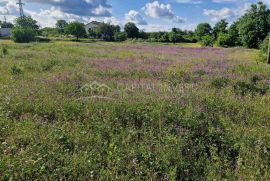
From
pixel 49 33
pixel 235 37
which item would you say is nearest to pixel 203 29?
pixel 235 37

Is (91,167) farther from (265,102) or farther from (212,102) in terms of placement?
(265,102)

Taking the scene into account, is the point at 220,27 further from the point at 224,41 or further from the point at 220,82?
the point at 220,82

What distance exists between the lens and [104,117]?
238 inches

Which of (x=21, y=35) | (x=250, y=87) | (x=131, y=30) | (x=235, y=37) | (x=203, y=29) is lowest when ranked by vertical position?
(x=250, y=87)

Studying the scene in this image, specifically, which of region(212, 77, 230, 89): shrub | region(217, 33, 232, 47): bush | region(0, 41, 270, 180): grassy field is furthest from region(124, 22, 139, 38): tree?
region(0, 41, 270, 180): grassy field

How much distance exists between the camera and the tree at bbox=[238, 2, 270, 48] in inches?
2418

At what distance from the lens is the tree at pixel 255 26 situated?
61.4m

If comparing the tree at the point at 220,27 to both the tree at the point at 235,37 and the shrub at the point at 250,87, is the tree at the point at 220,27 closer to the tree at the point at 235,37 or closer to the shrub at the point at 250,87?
the tree at the point at 235,37

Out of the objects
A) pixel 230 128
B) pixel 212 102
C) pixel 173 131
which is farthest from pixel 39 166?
pixel 212 102

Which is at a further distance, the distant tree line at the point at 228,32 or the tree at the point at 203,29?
the tree at the point at 203,29

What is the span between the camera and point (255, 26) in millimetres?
62344

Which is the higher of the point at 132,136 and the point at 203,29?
the point at 203,29

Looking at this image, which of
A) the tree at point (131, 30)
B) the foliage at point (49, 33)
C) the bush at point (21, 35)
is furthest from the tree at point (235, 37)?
the foliage at point (49, 33)

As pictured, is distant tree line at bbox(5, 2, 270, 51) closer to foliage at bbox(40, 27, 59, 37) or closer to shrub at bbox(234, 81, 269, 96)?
foliage at bbox(40, 27, 59, 37)
